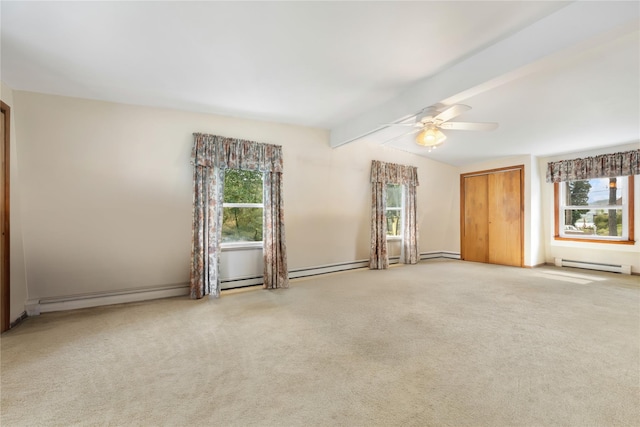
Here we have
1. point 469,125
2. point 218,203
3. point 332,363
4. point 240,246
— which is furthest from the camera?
point 240,246

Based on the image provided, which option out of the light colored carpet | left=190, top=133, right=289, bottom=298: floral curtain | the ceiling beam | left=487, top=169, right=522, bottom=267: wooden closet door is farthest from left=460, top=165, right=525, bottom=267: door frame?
left=190, top=133, right=289, bottom=298: floral curtain

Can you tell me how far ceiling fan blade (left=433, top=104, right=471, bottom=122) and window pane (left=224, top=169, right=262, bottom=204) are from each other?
2.61 m

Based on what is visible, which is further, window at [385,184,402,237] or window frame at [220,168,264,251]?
window at [385,184,402,237]

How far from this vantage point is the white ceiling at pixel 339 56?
6.14ft

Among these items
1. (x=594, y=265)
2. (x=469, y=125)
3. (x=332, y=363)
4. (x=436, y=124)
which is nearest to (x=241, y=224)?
(x=332, y=363)

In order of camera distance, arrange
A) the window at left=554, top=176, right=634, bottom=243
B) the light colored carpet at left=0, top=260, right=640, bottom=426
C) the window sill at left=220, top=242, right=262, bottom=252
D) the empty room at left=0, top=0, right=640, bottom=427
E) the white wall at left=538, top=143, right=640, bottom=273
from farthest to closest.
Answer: the window at left=554, top=176, right=634, bottom=243, the white wall at left=538, top=143, right=640, bottom=273, the window sill at left=220, top=242, right=262, bottom=252, the empty room at left=0, top=0, right=640, bottom=427, the light colored carpet at left=0, top=260, right=640, bottom=426

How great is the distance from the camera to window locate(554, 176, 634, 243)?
4750mm

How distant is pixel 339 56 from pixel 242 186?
7.88 feet

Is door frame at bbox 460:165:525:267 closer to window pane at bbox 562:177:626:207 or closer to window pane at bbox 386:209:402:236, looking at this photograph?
window pane at bbox 562:177:626:207

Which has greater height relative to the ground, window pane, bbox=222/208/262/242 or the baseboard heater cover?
window pane, bbox=222/208/262/242

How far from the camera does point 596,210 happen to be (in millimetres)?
5117

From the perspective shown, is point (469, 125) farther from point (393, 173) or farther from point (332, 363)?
point (332, 363)

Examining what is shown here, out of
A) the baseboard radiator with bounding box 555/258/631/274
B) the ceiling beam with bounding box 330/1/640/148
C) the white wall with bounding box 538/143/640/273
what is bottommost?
the baseboard radiator with bounding box 555/258/631/274

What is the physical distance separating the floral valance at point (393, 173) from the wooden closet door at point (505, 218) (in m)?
1.71
